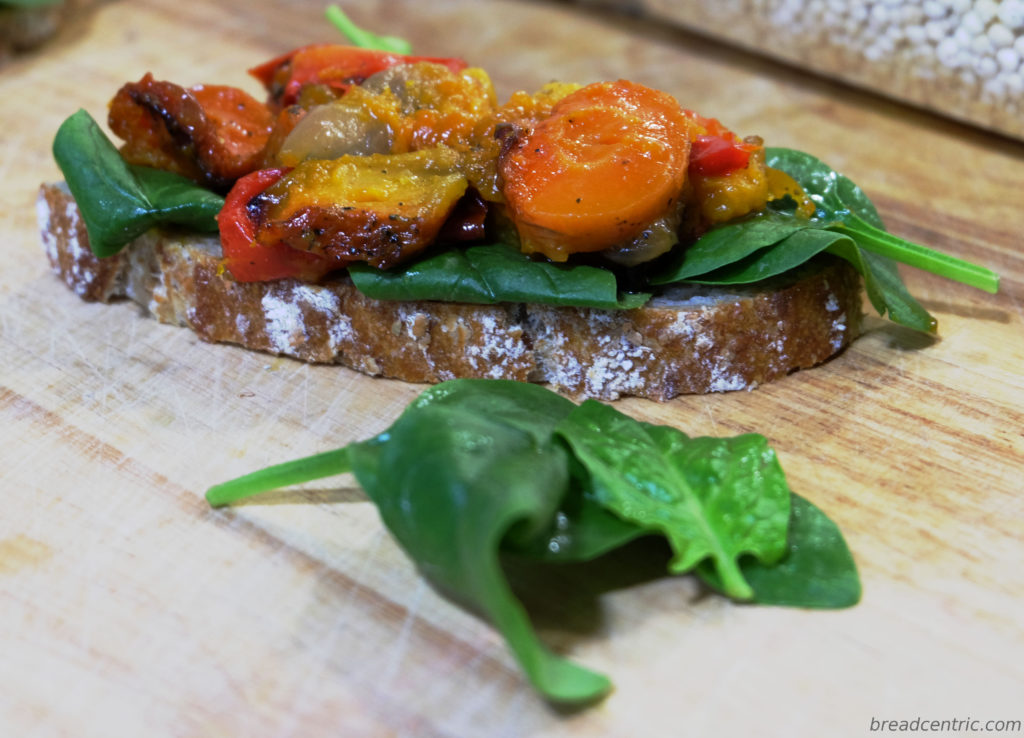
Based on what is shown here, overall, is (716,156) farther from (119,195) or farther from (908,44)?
(908,44)

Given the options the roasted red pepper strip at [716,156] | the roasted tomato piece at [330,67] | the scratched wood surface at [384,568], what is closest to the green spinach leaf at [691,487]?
the scratched wood surface at [384,568]

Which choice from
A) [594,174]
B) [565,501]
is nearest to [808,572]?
[565,501]

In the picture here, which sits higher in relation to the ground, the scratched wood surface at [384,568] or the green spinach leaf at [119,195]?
the green spinach leaf at [119,195]

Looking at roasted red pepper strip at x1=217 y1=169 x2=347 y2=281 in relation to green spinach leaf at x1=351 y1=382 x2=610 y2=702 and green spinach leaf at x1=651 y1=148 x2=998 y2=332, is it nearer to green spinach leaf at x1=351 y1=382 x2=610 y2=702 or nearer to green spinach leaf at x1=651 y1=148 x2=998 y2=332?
green spinach leaf at x1=351 y1=382 x2=610 y2=702

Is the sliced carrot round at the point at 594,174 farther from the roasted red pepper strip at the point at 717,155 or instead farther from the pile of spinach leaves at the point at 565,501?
the pile of spinach leaves at the point at 565,501

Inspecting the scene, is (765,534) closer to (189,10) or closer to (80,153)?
(80,153)
